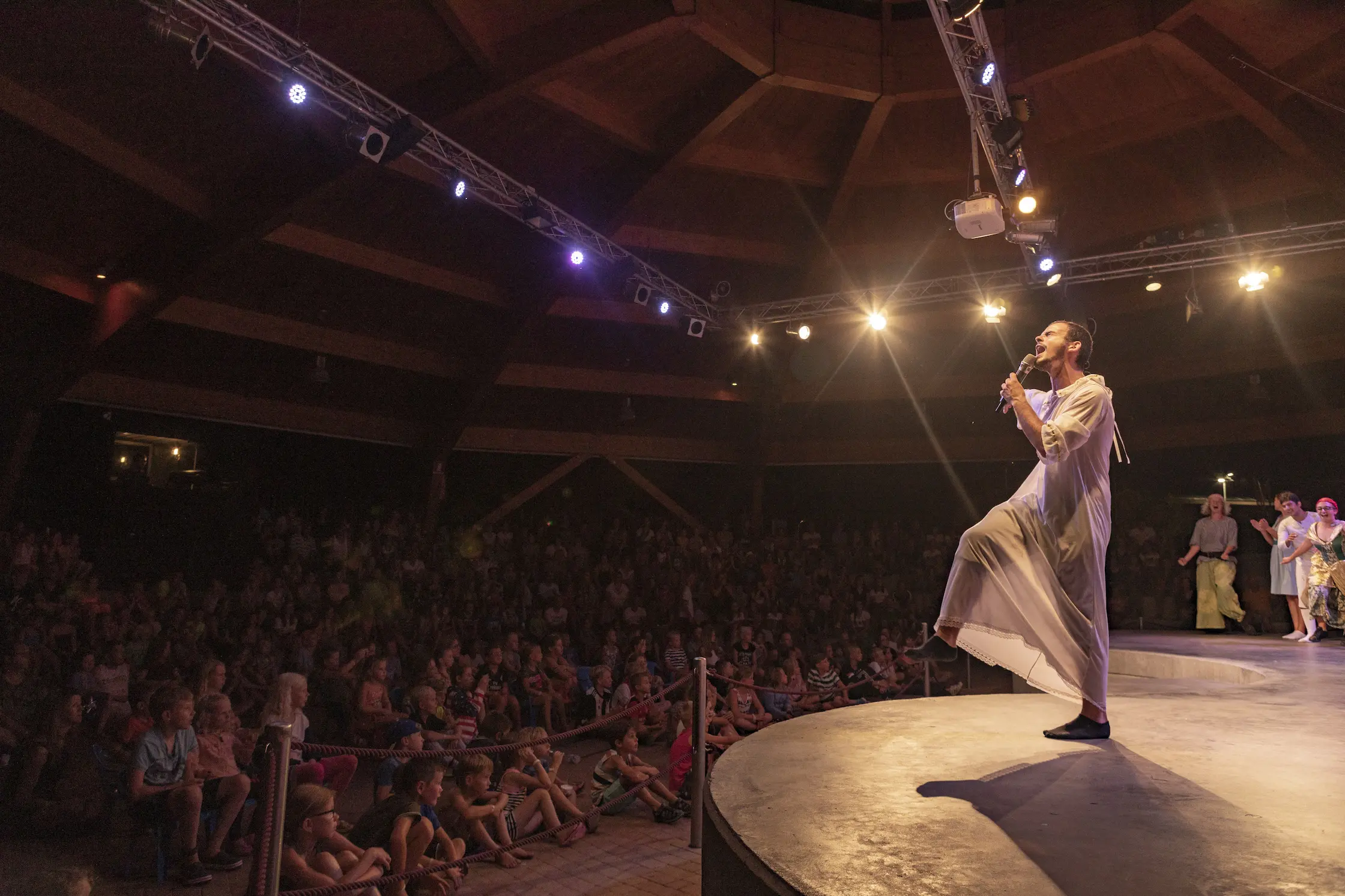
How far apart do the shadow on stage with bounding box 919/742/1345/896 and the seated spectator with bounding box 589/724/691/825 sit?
370 cm

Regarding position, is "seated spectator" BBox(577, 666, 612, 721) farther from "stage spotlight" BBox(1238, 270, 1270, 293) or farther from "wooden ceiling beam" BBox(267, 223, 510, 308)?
"stage spotlight" BBox(1238, 270, 1270, 293)

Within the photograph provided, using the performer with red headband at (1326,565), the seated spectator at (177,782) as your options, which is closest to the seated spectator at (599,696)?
the seated spectator at (177,782)

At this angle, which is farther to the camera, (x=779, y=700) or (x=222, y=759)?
(x=779, y=700)

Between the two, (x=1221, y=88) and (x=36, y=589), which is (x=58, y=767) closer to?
(x=36, y=589)

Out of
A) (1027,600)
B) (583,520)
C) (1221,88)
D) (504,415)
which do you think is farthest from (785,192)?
(1027,600)

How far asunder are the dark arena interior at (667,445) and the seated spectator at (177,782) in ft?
0.09

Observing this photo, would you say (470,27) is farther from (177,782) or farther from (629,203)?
(177,782)

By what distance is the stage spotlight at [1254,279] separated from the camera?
361 inches

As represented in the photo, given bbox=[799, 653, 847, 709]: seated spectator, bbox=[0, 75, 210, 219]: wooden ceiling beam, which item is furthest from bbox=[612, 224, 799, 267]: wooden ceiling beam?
bbox=[799, 653, 847, 709]: seated spectator

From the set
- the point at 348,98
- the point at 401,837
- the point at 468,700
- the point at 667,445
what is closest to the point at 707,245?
the point at 667,445

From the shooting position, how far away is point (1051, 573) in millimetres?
3008

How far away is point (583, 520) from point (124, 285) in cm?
830

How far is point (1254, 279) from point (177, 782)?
36.1 feet

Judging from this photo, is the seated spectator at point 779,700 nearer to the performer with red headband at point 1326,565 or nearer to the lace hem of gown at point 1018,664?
the performer with red headband at point 1326,565
